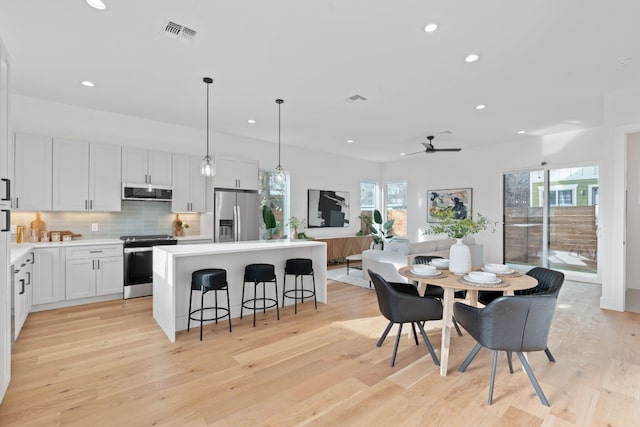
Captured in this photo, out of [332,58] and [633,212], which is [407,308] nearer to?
[332,58]

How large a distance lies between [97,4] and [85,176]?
9.48ft

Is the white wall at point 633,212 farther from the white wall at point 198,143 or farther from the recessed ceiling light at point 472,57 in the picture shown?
the white wall at point 198,143

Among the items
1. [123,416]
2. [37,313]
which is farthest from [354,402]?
[37,313]

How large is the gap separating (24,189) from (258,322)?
11.4ft

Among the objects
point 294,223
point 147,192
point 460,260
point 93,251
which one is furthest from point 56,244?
point 460,260

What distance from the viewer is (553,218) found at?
6195 mm

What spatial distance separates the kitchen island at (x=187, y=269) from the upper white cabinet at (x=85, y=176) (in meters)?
1.63

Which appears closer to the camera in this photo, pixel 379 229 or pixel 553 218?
pixel 553 218

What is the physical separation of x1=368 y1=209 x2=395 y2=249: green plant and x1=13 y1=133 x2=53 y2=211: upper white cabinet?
598 cm

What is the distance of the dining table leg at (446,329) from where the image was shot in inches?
99.7

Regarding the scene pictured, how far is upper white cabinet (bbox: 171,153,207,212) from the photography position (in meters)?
5.22

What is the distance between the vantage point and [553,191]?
6.18 metres

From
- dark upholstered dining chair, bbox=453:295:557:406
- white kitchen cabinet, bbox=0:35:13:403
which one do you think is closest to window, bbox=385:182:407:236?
dark upholstered dining chair, bbox=453:295:557:406

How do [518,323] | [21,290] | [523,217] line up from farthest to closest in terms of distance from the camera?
[523,217] → [21,290] → [518,323]
